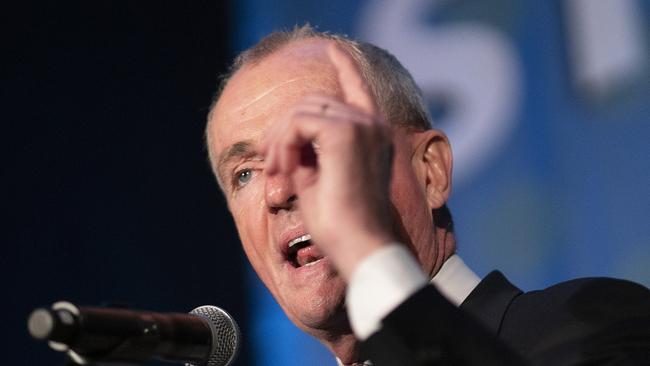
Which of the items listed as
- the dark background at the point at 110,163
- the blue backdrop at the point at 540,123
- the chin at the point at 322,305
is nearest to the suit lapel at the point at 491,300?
the chin at the point at 322,305

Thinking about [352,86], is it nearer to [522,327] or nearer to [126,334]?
[126,334]

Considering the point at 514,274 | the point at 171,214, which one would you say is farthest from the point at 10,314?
the point at 514,274

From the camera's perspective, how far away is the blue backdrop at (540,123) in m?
2.86

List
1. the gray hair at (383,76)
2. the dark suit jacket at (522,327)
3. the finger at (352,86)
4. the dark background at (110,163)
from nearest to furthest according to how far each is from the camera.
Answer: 1. the dark suit jacket at (522,327)
2. the finger at (352,86)
3. the gray hair at (383,76)
4. the dark background at (110,163)

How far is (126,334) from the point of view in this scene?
1.37 meters

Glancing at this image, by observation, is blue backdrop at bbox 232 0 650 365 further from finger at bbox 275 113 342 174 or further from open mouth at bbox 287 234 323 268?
finger at bbox 275 113 342 174

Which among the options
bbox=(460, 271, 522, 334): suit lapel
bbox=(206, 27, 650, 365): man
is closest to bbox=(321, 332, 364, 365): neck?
bbox=(206, 27, 650, 365): man

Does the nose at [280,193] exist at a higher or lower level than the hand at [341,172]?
lower

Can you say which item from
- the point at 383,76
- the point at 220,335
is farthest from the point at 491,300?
the point at 383,76

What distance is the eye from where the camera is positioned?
90.6 inches

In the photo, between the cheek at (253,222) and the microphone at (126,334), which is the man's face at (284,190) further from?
the microphone at (126,334)

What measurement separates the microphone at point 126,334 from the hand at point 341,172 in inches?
12.4

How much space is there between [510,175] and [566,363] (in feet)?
5.42

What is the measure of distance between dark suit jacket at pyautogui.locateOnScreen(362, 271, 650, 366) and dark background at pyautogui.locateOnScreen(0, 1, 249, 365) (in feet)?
6.46
